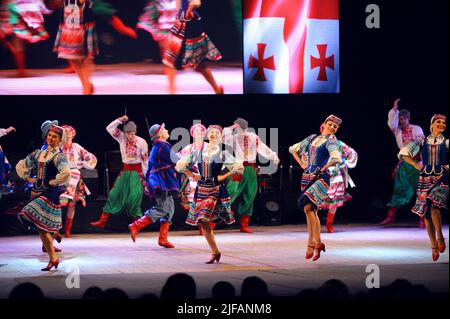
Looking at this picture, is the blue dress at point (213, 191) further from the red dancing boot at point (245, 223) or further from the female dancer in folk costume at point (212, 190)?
the red dancing boot at point (245, 223)

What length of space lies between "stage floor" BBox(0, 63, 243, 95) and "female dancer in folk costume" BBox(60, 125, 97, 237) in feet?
2.63

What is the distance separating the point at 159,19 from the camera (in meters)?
12.5

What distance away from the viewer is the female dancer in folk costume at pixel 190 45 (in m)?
12.5

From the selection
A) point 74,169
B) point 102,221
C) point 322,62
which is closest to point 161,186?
point 74,169

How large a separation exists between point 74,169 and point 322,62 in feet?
11.6

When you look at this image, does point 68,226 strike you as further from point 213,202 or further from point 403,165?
A: point 403,165

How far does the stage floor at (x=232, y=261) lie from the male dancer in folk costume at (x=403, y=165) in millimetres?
423

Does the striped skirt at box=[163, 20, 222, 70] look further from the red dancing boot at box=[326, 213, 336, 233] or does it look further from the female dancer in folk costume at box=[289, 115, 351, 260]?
the female dancer in folk costume at box=[289, 115, 351, 260]

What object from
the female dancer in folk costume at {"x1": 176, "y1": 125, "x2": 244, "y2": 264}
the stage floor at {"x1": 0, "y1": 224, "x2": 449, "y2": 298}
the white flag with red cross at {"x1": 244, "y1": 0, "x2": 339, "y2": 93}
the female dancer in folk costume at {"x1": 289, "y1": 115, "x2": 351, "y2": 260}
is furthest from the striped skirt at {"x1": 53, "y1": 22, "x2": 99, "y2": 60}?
the female dancer in folk costume at {"x1": 289, "y1": 115, "x2": 351, "y2": 260}

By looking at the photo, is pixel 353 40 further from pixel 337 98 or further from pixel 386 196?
pixel 386 196

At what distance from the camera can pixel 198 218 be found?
900 cm

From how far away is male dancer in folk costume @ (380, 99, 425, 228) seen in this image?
12688 mm
